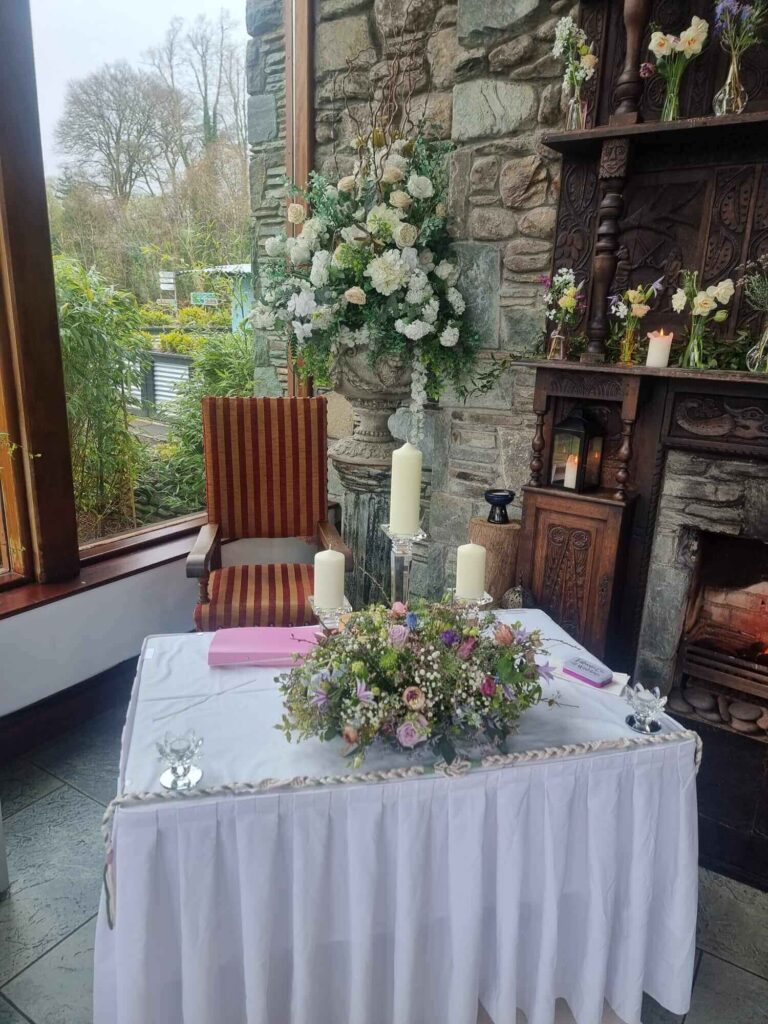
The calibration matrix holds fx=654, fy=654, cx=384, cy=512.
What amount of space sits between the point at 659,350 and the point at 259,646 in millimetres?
1564

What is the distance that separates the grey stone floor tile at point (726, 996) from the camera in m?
1.44

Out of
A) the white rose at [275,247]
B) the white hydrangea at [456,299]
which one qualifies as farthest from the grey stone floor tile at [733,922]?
the white rose at [275,247]

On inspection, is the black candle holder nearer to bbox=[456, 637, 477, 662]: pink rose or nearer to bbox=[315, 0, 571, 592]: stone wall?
→ bbox=[315, 0, 571, 592]: stone wall

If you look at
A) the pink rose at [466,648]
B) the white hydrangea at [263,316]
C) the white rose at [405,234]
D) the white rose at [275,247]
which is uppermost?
the white rose at [405,234]

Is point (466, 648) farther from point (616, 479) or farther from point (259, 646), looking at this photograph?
point (616, 479)

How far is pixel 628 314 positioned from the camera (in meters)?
2.23

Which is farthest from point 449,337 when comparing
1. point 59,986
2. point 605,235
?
point 59,986

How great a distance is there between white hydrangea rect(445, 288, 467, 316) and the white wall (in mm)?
1517

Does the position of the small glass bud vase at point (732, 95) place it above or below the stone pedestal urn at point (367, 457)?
above

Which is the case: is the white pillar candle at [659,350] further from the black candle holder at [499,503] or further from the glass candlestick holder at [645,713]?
the glass candlestick holder at [645,713]

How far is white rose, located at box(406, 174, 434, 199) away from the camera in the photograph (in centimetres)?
237

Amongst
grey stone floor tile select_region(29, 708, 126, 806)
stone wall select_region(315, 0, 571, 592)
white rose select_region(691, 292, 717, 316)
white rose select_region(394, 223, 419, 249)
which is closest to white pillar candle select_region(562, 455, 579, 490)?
stone wall select_region(315, 0, 571, 592)

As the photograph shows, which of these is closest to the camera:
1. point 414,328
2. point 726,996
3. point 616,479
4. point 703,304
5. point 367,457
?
point 726,996

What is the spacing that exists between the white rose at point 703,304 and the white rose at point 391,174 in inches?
44.5
